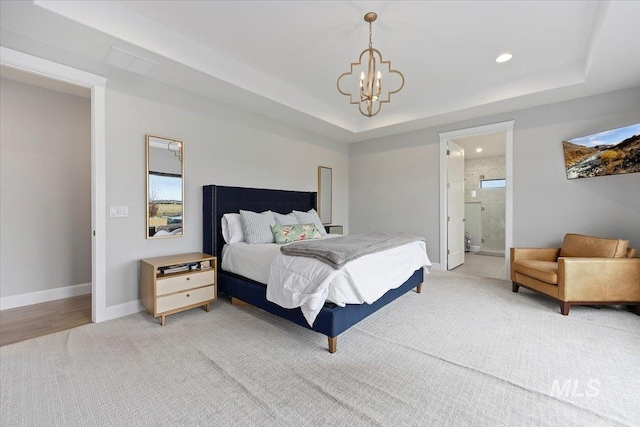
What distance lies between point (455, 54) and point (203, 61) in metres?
2.85

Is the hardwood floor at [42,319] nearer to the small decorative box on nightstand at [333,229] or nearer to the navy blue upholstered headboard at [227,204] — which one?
the navy blue upholstered headboard at [227,204]

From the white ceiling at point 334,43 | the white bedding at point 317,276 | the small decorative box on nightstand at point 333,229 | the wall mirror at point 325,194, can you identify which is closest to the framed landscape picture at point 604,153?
the white ceiling at point 334,43

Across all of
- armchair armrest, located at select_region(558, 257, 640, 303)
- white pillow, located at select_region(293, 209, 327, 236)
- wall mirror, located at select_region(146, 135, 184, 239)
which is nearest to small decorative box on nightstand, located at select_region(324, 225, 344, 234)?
white pillow, located at select_region(293, 209, 327, 236)

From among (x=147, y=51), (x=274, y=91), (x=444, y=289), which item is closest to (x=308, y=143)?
(x=274, y=91)

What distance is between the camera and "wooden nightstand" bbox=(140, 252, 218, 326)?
8.93 feet

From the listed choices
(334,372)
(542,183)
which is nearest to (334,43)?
(334,372)

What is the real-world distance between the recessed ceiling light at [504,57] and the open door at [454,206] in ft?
5.84

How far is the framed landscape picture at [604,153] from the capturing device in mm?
3164

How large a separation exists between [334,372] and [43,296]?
3852 millimetres

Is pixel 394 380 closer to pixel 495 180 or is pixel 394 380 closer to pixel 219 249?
pixel 219 249

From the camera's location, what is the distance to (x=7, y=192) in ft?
10.5

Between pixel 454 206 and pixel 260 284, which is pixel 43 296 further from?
pixel 454 206

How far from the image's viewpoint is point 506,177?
429 centimetres

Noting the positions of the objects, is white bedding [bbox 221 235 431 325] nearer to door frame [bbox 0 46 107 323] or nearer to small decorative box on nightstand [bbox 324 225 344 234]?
door frame [bbox 0 46 107 323]
